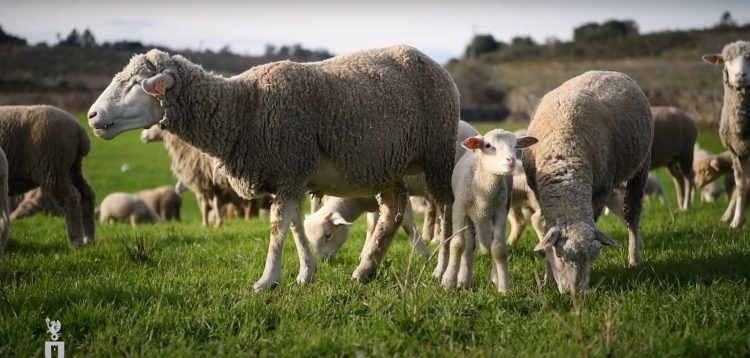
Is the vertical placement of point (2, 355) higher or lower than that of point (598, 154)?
lower

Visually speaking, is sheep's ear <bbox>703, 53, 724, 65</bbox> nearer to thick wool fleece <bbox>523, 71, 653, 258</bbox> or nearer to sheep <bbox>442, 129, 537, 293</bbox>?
thick wool fleece <bbox>523, 71, 653, 258</bbox>

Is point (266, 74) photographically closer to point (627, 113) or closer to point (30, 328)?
point (30, 328)

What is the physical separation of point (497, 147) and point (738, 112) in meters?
4.79

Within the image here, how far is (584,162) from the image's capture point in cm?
577

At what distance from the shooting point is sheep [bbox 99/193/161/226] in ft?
53.9

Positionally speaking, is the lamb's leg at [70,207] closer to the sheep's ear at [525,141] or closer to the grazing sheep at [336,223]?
the grazing sheep at [336,223]

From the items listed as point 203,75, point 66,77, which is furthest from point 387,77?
point 66,77

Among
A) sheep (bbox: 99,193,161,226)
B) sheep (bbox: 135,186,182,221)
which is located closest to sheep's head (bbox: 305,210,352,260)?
sheep (bbox: 99,193,161,226)

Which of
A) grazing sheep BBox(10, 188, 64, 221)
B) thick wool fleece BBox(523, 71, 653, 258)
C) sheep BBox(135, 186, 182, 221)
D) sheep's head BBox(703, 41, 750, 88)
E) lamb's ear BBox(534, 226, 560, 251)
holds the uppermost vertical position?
sheep's head BBox(703, 41, 750, 88)

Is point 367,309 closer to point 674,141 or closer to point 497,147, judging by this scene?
point 497,147

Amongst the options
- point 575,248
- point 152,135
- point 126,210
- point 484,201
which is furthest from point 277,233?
point 126,210

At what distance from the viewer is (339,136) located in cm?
575

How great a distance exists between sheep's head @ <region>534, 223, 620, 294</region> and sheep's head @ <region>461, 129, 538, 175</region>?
0.58 meters

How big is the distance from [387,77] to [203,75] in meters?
1.51
